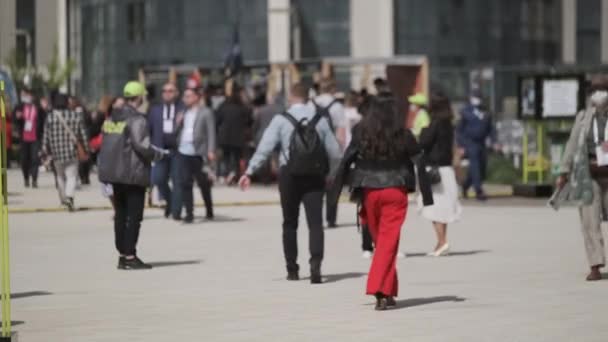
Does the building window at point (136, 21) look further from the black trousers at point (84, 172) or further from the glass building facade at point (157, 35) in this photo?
the black trousers at point (84, 172)

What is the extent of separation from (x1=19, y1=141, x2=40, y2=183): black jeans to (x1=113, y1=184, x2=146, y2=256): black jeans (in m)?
17.9

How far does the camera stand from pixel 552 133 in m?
32.6

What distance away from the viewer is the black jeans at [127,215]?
19.0 metres

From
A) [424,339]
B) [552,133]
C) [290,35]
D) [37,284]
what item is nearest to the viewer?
[424,339]

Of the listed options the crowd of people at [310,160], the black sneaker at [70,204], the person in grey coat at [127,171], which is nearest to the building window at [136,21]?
the crowd of people at [310,160]

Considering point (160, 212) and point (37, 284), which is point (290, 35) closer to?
point (160, 212)

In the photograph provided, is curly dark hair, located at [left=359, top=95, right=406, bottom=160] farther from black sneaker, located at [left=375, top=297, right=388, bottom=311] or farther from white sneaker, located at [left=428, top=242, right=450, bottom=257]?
white sneaker, located at [left=428, top=242, right=450, bottom=257]

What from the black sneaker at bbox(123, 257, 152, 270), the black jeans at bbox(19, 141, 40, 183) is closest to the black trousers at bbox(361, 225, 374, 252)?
the black sneaker at bbox(123, 257, 152, 270)

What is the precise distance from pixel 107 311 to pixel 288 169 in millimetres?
3091

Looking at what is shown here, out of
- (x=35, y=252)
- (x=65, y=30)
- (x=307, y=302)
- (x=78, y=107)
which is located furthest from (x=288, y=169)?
(x=65, y=30)

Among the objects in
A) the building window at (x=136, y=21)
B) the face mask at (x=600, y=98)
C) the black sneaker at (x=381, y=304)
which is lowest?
the black sneaker at (x=381, y=304)

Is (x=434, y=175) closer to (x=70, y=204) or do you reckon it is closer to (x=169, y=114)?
(x=169, y=114)

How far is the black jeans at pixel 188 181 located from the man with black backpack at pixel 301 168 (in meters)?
7.96

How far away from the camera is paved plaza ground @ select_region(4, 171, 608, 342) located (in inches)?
532
